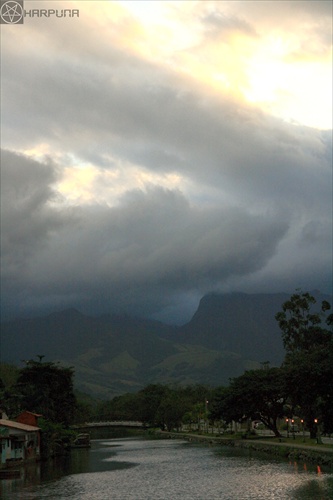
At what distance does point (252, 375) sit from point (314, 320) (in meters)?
16.1

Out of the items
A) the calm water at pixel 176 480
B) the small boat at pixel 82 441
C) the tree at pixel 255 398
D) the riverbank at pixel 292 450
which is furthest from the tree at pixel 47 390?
the calm water at pixel 176 480

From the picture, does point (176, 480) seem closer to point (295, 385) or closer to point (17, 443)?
point (17, 443)

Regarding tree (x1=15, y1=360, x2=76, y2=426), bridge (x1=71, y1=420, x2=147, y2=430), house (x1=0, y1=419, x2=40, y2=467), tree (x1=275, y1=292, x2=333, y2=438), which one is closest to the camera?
house (x1=0, y1=419, x2=40, y2=467)

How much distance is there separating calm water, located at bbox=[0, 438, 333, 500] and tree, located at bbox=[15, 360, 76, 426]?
106ft

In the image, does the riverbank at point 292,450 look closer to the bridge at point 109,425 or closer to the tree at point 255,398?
the tree at point 255,398

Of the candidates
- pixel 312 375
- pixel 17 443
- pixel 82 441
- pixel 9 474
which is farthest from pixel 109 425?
pixel 9 474

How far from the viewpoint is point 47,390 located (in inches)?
4688

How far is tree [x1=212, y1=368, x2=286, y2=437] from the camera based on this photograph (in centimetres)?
10900

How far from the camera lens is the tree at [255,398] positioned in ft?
358

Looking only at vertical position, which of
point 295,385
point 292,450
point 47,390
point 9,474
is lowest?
point 9,474

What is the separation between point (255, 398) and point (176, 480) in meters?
51.0

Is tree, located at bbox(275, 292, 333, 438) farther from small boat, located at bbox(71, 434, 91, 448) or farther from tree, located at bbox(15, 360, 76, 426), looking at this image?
tree, located at bbox(15, 360, 76, 426)

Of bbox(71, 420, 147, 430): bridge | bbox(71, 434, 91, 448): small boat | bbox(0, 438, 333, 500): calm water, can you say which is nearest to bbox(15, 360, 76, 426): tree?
bbox(71, 434, 91, 448): small boat

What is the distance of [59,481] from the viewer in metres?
63.9
